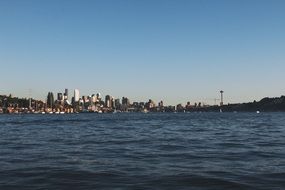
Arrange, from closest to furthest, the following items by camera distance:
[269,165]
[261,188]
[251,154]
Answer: [261,188] → [269,165] → [251,154]

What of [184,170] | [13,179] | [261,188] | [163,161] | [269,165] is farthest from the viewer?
[163,161]

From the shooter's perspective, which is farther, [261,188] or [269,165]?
[269,165]

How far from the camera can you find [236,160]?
2916 cm

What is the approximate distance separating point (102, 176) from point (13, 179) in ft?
13.9

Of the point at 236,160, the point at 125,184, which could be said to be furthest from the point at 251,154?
the point at 125,184

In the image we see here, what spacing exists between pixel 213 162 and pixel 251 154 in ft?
19.3

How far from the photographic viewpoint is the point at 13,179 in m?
21.7

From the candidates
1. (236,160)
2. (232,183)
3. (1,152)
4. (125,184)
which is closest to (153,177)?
(125,184)

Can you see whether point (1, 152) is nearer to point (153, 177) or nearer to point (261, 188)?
point (153, 177)

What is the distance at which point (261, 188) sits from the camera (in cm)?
1962

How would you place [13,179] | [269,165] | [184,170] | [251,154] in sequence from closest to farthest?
[13,179] → [184,170] → [269,165] → [251,154]

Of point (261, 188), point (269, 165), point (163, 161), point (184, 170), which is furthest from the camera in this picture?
point (163, 161)

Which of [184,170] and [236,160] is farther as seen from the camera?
[236,160]

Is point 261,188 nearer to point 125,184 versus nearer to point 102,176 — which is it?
point 125,184
